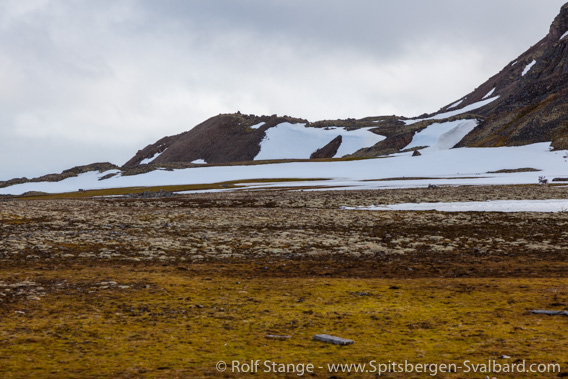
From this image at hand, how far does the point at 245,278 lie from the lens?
624 inches

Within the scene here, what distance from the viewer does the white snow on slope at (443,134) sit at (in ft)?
442

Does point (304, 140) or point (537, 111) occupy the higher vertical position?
point (537, 111)

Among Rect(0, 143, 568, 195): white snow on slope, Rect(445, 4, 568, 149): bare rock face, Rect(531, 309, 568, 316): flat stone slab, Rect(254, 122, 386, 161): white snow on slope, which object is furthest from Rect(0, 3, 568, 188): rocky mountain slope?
Rect(531, 309, 568, 316): flat stone slab

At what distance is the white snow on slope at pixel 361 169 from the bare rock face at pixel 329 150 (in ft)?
127

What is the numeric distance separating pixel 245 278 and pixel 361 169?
83626 mm

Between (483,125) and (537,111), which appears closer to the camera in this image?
(537,111)

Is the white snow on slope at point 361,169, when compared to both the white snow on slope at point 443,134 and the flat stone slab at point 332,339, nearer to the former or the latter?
the white snow on slope at point 443,134

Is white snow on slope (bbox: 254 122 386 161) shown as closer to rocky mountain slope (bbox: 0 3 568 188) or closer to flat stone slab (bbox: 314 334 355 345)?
rocky mountain slope (bbox: 0 3 568 188)

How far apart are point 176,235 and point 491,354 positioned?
763 inches

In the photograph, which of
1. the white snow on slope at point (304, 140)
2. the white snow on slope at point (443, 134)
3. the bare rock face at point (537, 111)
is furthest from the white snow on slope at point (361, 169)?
the white snow on slope at point (304, 140)

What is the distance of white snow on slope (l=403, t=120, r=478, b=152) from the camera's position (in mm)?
134750

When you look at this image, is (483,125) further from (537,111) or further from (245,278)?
(245,278)

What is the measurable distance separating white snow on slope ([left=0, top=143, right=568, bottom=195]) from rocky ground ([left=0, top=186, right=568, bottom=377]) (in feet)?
191

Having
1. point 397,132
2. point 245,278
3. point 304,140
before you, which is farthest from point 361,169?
point 245,278
